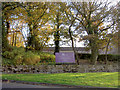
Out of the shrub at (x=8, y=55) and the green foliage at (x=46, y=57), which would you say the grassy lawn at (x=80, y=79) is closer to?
the green foliage at (x=46, y=57)

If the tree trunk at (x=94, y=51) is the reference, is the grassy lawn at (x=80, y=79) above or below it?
below

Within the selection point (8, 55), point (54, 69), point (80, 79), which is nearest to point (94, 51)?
point (54, 69)

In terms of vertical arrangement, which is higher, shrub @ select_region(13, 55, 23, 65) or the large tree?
the large tree

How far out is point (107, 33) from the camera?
318 inches

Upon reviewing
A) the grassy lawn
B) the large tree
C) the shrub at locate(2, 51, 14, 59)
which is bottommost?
the grassy lawn

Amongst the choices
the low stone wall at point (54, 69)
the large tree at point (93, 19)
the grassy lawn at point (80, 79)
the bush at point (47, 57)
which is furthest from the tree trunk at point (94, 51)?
the bush at point (47, 57)

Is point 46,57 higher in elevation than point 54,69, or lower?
higher

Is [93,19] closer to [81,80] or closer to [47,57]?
[47,57]

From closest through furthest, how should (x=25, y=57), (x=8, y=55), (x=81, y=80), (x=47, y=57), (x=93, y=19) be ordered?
(x=81, y=80) < (x=93, y=19) < (x=25, y=57) < (x=47, y=57) < (x=8, y=55)

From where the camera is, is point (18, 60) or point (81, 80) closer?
point (81, 80)

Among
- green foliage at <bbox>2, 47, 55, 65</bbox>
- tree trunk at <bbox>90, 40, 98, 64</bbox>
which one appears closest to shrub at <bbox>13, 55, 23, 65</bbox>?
green foliage at <bbox>2, 47, 55, 65</bbox>

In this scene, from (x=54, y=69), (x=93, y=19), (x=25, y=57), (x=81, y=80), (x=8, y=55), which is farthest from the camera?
(x=8, y=55)

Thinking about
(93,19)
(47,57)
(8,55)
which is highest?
(93,19)

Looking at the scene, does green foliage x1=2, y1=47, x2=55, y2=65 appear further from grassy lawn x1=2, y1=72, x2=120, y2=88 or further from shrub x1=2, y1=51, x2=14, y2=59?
grassy lawn x1=2, y1=72, x2=120, y2=88
